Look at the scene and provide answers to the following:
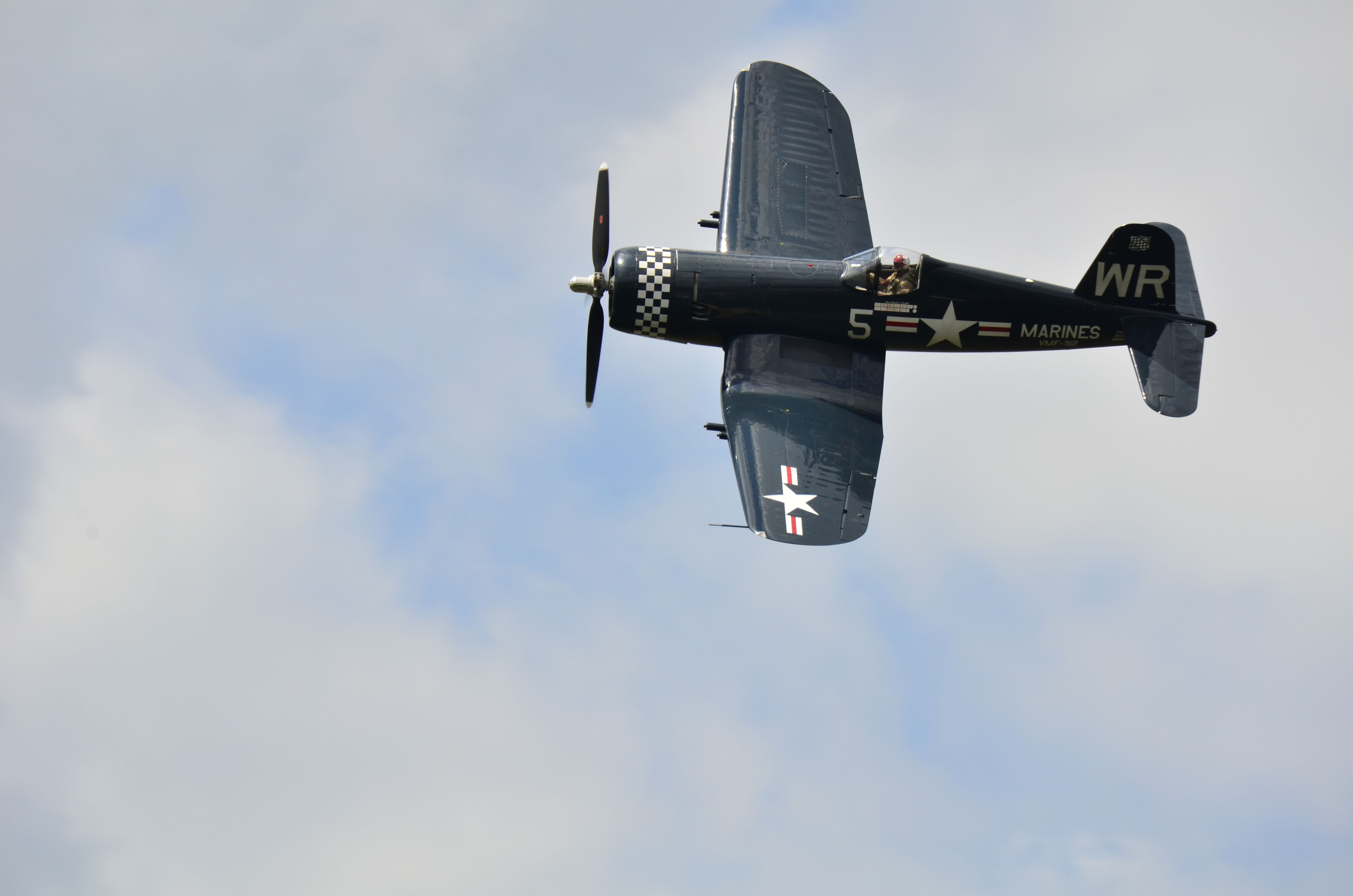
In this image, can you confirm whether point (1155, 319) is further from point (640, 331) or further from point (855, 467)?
point (640, 331)

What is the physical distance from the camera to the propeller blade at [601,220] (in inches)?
1157

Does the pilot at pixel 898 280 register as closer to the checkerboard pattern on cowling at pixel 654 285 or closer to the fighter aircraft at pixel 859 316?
the fighter aircraft at pixel 859 316

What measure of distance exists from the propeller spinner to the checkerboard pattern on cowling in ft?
1.96

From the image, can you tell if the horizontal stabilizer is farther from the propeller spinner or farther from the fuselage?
the propeller spinner

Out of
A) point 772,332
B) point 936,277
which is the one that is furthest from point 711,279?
point 936,277

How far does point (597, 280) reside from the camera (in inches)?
1153

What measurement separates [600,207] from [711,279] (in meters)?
2.19

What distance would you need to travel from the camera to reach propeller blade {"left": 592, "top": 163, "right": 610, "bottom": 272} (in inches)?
1157

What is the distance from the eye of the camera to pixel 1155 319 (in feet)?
96.5

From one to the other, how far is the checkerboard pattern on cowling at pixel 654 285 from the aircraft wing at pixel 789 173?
5.19 ft

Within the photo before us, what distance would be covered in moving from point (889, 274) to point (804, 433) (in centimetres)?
309

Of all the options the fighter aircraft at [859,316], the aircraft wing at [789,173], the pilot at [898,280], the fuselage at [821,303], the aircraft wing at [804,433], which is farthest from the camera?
the aircraft wing at [789,173]

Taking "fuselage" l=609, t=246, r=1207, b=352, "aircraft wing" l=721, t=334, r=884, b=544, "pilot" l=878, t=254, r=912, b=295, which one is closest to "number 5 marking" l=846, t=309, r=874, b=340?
"fuselage" l=609, t=246, r=1207, b=352

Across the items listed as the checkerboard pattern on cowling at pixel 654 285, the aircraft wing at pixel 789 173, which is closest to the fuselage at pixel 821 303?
the checkerboard pattern on cowling at pixel 654 285
